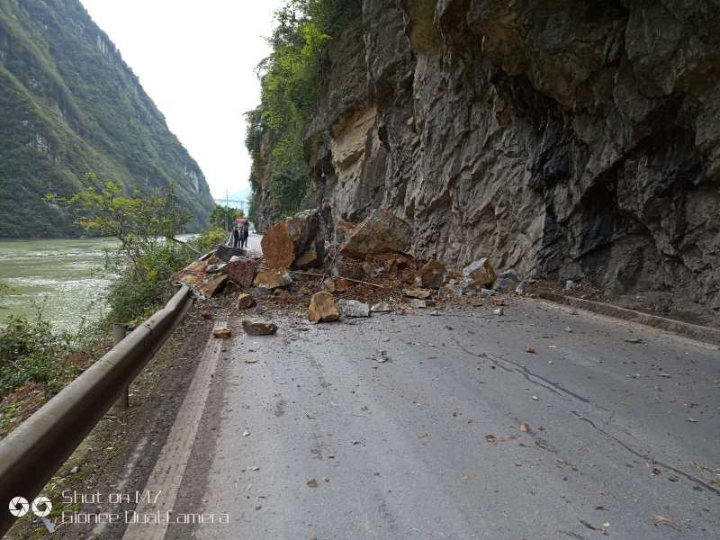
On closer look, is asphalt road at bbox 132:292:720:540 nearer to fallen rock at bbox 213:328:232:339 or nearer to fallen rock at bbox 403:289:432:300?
fallen rock at bbox 213:328:232:339

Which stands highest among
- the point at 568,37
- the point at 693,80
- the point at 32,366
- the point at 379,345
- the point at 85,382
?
the point at 568,37

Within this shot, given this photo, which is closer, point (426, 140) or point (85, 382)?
point (85, 382)

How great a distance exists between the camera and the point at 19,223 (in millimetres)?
81938

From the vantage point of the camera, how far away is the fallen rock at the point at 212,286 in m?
9.91

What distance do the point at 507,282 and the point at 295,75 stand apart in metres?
23.1

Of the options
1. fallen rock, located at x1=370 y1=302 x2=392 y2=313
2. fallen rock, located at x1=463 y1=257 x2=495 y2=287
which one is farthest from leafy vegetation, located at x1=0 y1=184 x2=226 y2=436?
fallen rock, located at x1=463 y1=257 x2=495 y2=287

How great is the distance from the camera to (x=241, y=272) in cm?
1065

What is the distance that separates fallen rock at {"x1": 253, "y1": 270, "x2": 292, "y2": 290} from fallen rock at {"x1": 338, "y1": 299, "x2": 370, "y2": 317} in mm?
2439

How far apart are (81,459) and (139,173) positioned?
18946cm

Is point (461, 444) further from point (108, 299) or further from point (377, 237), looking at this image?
point (108, 299)

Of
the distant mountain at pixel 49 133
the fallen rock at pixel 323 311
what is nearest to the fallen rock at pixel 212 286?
the fallen rock at pixel 323 311

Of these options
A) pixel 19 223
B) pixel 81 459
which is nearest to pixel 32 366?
pixel 81 459

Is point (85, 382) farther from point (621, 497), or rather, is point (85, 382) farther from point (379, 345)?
point (379, 345)

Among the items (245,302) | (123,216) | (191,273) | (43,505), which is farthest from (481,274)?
(123,216)
